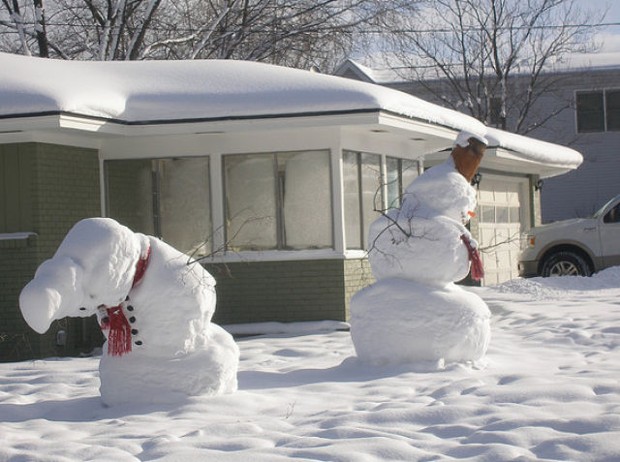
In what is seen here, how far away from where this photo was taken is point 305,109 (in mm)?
12688

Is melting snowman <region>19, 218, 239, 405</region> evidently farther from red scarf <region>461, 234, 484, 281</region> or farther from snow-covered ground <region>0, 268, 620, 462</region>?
red scarf <region>461, 234, 484, 281</region>

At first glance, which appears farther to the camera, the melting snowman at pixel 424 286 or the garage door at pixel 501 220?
the garage door at pixel 501 220

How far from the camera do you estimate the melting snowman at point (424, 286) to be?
30.9 feet

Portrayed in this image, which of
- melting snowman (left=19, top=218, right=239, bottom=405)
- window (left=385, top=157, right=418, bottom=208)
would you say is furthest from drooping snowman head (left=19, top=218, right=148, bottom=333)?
window (left=385, top=157, right=418, bottom=208)

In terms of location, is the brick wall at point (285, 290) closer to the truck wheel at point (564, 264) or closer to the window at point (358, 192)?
the window at point (358, 192)

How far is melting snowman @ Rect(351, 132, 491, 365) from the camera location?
30.9 feet

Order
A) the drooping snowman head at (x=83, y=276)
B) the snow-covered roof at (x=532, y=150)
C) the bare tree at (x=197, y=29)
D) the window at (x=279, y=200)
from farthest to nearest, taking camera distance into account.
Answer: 1. the bare tree at (x=197, y=29)
2. the snow-covered roof at (x=532, y=150)
3. the window at (x=279, y=200)
4. the drooping snowman head at (x=83, y=276)

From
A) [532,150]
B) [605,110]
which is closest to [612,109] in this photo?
[605,110]

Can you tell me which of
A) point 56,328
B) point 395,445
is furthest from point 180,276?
point 56,328

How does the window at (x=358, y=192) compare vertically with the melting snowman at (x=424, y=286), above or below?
above

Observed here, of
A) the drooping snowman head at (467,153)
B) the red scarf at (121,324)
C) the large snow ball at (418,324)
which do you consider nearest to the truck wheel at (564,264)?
the drooping snowman head at (467,153)

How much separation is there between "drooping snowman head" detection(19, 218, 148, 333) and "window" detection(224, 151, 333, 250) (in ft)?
20.8

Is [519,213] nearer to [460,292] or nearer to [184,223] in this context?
[184,223]

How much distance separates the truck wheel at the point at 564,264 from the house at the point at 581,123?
35.0 ft
